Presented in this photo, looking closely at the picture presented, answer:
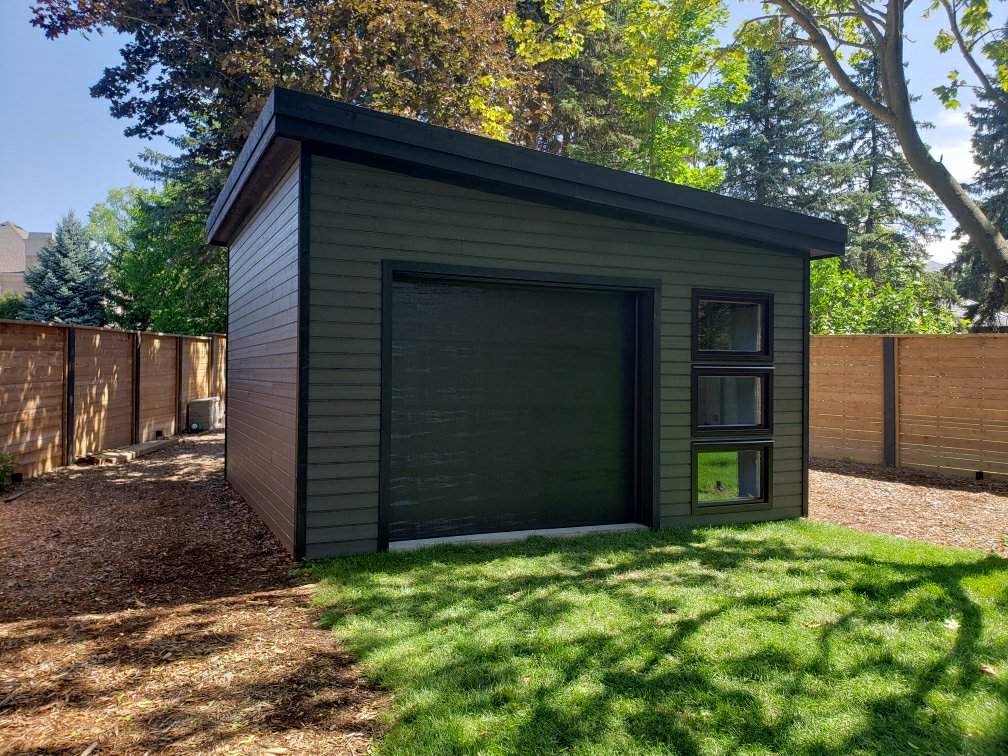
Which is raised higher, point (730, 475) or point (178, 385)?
point (178, 385)

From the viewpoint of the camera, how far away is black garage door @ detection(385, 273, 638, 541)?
518cm

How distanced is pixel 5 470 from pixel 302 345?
17.6ft

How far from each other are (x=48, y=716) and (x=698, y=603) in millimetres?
3304

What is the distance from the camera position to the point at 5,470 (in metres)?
7.44

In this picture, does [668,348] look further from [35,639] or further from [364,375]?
[35,639]

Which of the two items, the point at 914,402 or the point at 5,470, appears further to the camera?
the point at 914,402

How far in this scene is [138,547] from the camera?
5.33m

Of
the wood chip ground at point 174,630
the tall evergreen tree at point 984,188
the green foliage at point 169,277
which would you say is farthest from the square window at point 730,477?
the tall evergreen tree at point 984,188

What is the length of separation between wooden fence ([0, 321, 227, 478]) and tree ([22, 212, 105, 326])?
52.6 feet

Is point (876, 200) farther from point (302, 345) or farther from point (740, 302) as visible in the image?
point (302, 345)

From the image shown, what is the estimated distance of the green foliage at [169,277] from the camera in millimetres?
15959

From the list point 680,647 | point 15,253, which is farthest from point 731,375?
point 15,253

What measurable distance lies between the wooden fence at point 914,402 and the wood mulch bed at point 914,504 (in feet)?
1.08

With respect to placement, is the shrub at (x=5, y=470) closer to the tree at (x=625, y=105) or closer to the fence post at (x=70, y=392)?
the fence post at (x=70, y=392)
